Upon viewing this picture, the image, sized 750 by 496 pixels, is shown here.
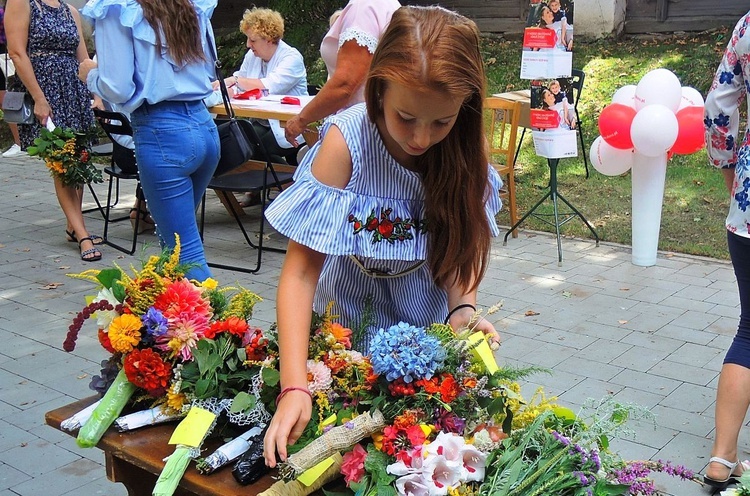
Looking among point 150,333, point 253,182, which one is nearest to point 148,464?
point 150,333

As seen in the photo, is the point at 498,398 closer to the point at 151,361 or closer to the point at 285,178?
the point at 151,361

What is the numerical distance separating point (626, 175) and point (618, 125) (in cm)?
313

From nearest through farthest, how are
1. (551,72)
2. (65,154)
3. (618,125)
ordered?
1. (618,125)
2. (551,72)
3. (65,154)

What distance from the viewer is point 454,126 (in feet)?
5.89

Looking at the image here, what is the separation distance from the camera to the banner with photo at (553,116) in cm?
566

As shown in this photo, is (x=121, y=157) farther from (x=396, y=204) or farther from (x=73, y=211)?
(x=396, y=204)

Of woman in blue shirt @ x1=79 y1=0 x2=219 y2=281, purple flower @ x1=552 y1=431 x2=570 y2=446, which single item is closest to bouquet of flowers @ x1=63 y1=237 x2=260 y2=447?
purple flower @ x1=552 y1=431 x2=570 y2=446

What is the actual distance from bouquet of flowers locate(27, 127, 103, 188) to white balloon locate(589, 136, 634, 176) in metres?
3.55

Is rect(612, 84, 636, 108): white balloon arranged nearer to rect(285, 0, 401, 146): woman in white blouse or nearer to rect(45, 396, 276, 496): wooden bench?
rect(285, 0, 401, 146): woman in white blouse

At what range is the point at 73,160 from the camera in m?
5.85

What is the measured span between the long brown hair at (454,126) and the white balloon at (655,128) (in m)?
3.49

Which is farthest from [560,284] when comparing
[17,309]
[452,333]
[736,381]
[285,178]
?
[452,333]

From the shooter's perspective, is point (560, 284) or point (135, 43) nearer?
point (135, 43)

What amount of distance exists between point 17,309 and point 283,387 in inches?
156
